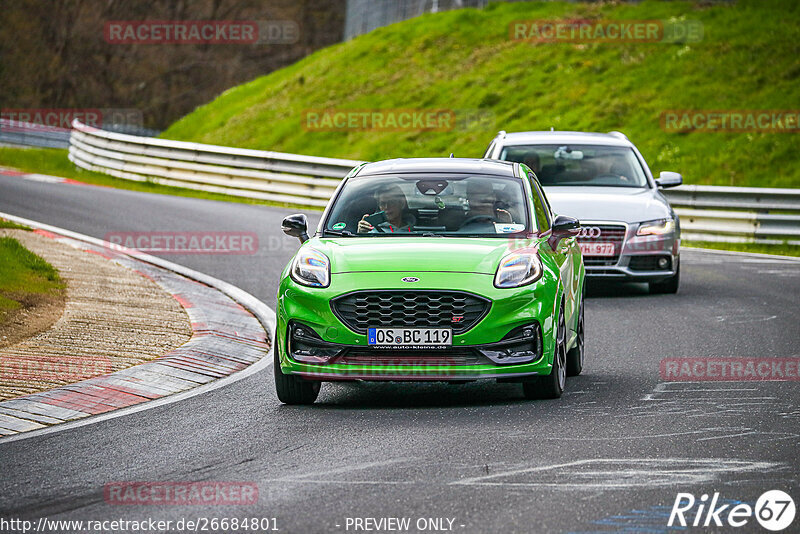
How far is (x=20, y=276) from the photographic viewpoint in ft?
43.5

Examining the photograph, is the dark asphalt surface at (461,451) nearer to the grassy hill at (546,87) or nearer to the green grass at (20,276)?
the green grass at (20,276)

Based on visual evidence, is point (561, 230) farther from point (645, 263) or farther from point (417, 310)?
point (645, 263)

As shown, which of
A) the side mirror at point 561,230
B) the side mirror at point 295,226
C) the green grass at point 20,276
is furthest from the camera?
the green grass at point 20,276

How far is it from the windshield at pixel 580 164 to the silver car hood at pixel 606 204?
39cm

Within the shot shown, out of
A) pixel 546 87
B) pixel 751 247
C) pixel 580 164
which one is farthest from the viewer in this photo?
pixel 546 87

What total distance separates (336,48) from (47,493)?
40901 mm

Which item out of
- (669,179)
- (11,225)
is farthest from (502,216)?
(11,225)

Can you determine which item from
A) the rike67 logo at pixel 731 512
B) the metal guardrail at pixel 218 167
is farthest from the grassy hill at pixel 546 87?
the rike67 logo at pixel 731 512

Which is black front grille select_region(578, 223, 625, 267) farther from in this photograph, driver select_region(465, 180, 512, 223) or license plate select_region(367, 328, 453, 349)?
license plate select_region(367, 328, 453, 349)

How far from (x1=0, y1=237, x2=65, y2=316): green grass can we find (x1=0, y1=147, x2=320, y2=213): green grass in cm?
1252

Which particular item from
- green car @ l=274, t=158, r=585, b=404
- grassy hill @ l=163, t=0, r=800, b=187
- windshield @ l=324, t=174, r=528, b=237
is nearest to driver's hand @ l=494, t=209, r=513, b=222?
windshield @ l=324, t=174, r=528, b=237

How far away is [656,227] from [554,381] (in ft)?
21.2

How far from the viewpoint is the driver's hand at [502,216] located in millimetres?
9664

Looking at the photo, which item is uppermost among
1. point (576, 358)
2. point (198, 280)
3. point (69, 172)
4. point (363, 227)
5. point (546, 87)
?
point (546, 87)
